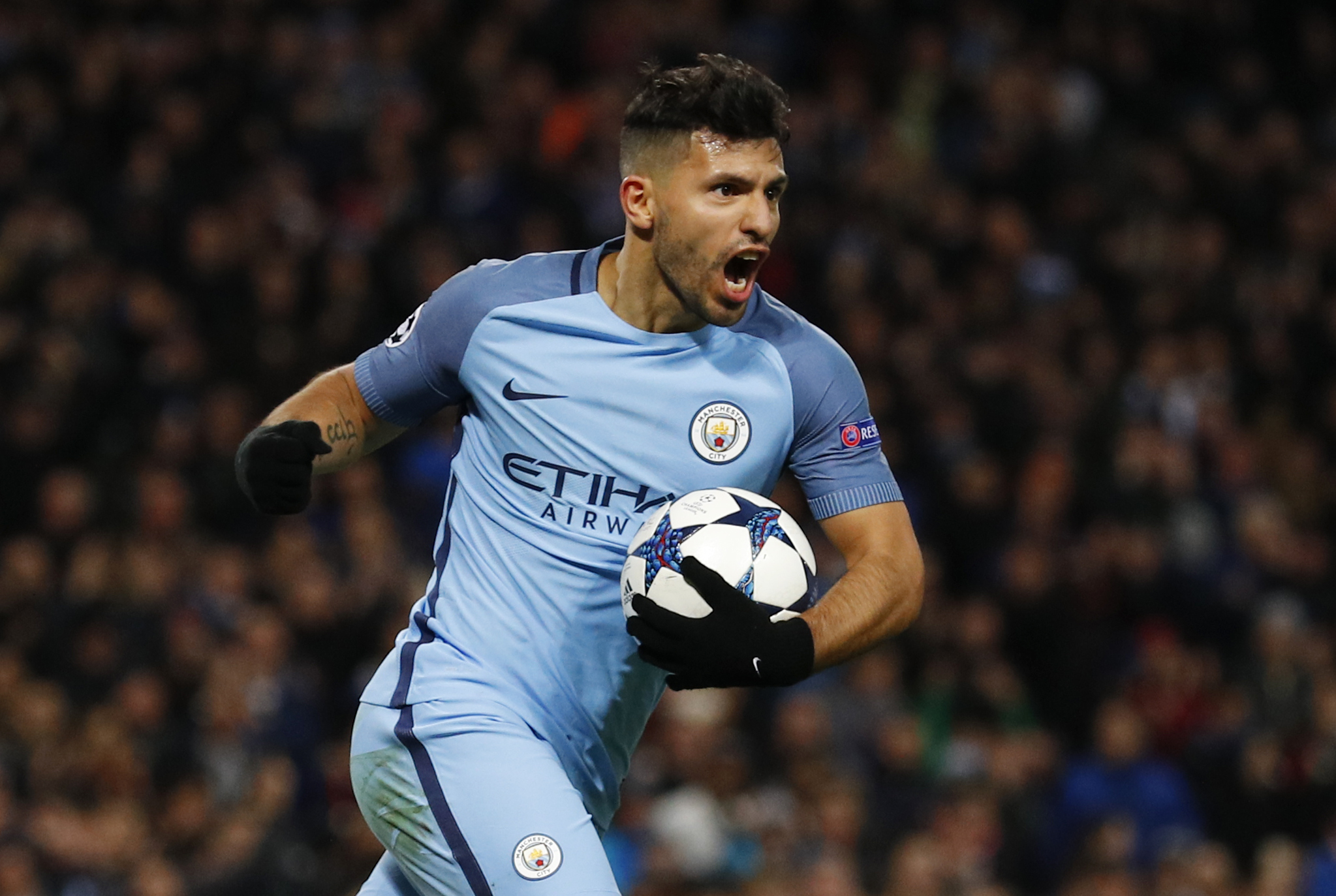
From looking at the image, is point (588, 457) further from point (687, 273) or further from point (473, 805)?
point (473, 805)

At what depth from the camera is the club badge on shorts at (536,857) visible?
4.37 m

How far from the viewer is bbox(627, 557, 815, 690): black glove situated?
424cm

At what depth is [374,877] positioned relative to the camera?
4988 mm

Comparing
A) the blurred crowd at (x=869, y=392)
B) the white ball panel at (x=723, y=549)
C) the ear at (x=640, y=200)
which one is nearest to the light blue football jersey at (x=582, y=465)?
the ear at (x=640, y=200)

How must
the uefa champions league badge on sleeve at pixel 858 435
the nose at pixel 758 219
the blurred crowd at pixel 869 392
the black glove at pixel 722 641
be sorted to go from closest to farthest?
1. the black glove at pixel 722 641
2. the nose at pixel 758 219
3. the uefa champions league badge on sleeve at pixel 858 435
4. the blurred crowd at pixel 869 392

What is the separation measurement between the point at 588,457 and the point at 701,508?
0.44 meters

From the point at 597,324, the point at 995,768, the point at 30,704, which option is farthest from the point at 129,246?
the point at 597,324

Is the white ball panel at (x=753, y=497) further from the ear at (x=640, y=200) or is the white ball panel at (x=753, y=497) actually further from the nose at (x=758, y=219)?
the ear at (x=640, y=200)

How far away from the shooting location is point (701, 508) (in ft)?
14.9

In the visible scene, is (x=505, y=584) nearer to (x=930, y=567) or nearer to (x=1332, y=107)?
(x=930, y=567)

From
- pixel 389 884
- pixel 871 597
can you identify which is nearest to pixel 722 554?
pixel 871 597

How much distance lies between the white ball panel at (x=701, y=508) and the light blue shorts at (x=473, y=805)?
68 centimetres

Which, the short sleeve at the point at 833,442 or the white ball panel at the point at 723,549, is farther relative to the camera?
the short sleeve at the point at 833,442

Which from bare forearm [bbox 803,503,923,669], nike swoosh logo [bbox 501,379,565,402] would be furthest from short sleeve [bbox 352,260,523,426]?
bare forearm [bbox 803,503,923,669]
